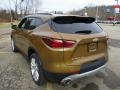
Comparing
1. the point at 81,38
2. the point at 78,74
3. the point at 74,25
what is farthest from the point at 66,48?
the point at 74,25

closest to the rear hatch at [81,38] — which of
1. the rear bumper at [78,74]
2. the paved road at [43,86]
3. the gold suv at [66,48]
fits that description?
the gold suv at [66,48]

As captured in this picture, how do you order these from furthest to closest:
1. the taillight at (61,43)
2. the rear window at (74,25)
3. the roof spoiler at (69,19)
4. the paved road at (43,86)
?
the paved road at (43,86) → the roof spoiler at (69,19) → the rear window at (74,25) → the taillight at (61,43)

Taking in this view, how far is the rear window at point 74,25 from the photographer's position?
4.40 meters

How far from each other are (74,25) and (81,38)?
528 mm

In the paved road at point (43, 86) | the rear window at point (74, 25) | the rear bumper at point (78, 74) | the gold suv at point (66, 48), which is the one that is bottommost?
the paved road at point (43, 86)

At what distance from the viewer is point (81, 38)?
4.19 meters

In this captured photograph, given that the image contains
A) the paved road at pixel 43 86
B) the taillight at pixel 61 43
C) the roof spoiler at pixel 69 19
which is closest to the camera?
the taillight at pixel 61 43

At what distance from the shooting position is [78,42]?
163 inches

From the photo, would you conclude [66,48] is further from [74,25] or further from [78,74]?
[74,25]

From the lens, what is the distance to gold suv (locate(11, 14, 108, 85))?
13.5 ft

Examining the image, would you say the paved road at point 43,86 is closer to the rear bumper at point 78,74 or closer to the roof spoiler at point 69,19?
the rear bumper at point 78,74

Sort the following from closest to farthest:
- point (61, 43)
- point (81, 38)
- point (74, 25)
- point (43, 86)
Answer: point (61, 43), point (81, 38), point (74, 25), point (43, 86)

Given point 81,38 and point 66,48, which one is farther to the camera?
point 81,38

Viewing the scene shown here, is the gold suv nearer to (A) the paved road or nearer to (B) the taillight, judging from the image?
(B) the taillight
